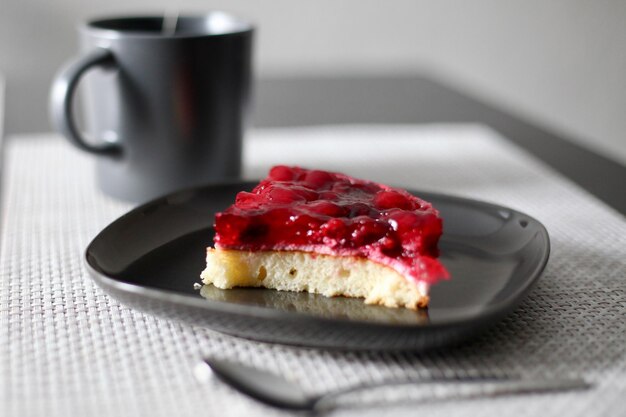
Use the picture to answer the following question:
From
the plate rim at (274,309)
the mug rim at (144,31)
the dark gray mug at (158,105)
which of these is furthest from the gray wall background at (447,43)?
the plate rim at (274,309)

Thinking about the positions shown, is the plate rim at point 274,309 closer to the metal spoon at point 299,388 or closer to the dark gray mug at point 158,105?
the metal spoon at point 299,388

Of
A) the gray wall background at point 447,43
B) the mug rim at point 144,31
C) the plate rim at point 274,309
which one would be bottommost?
the gray wall background at point 447,43

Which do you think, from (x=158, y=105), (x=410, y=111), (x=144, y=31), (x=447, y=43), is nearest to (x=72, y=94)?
(x=158, y=105)

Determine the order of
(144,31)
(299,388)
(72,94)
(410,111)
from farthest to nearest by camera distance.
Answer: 1. (410,111)
2. (144,31)
3. (72,94)
4. (299,388)

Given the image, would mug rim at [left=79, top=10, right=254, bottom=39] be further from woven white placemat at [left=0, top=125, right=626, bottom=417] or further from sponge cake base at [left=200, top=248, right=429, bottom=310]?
sponge cake base at [left=200, top=248, right=429, bottom=310]

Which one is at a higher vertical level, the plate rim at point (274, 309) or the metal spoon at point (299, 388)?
the plate rim at point (274, 309)

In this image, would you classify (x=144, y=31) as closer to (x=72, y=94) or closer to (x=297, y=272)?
(x=72, y=94)

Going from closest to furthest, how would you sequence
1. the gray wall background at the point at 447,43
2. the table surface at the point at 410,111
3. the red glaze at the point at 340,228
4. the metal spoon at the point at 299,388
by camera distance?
the metal spoon at the point at 299,388
the red glaze at the point at 340,228
the table surface at the point at 410,111
the gray wall background at the point at 447,43

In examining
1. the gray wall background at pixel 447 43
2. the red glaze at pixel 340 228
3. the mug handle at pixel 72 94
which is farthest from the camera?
the gray wall background at pixel 447 43
